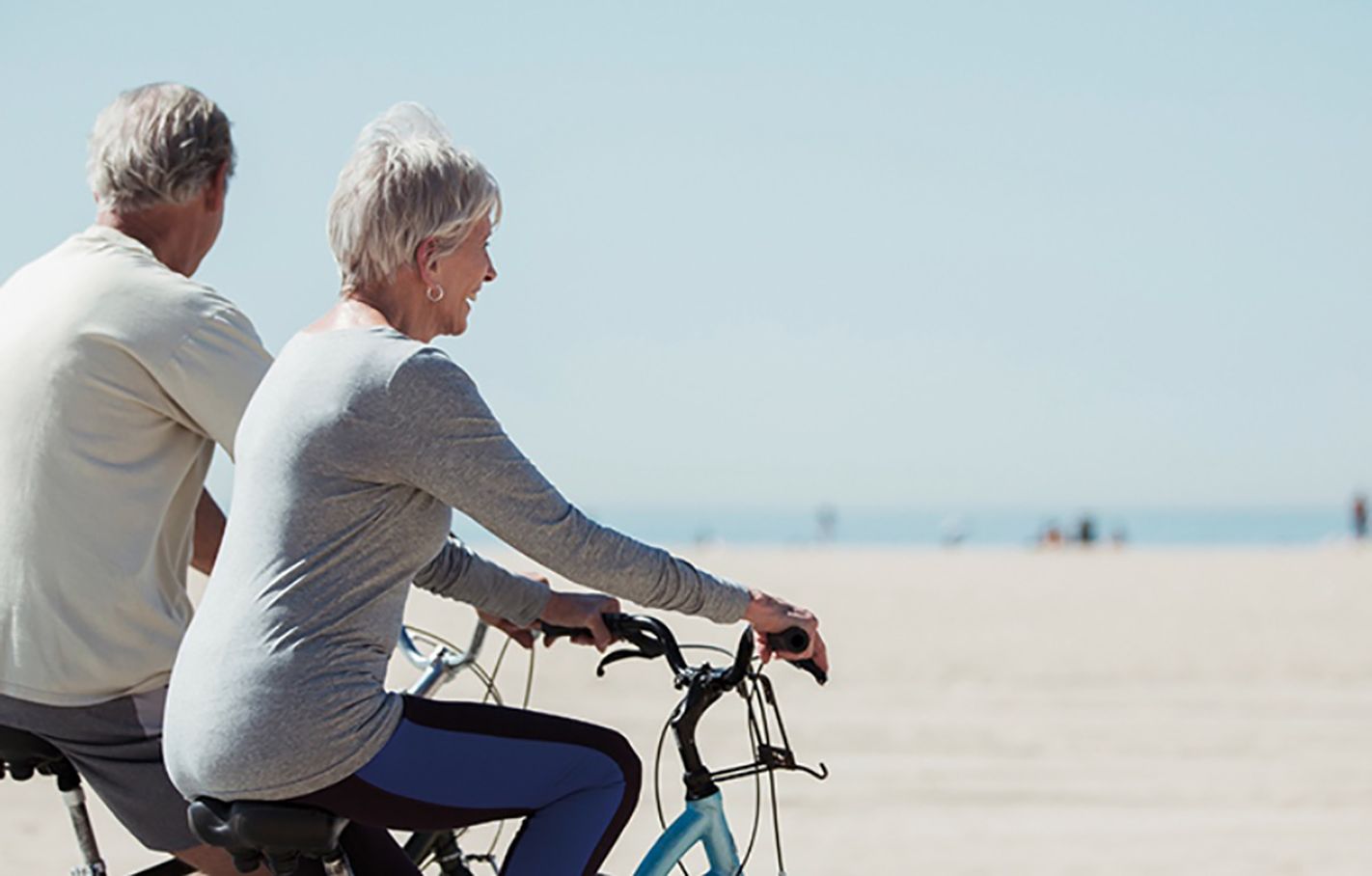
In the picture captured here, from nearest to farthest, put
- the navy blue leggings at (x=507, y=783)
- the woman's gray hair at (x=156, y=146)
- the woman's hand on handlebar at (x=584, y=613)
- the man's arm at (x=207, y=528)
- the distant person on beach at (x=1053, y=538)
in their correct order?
the navy blue leggings at (x=507, y=783) < the woman's gray hair at (x=156, y=146) < the woman's hand on handlebar at (x=584, y=613) < the man's arm at (x=207, y=528) < the distant person on beach at (x=1053, y=538)

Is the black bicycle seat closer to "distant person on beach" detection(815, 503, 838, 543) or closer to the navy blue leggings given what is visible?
the navy blue leggings

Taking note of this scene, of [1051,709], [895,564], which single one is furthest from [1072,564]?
[1051,709]

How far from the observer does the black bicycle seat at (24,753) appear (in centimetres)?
324

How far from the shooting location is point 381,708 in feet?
8.93

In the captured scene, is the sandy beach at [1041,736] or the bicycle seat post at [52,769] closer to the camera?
the bicycle seat post at [52,769]

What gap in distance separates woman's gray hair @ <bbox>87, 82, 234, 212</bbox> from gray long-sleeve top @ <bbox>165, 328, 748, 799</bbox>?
0.70m

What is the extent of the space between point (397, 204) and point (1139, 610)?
18.8m

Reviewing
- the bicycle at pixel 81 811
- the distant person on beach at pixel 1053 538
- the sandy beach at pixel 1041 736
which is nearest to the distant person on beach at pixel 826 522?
the distant person on beach at pixel 1053 538

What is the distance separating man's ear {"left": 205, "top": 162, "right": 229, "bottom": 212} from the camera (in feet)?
11.1

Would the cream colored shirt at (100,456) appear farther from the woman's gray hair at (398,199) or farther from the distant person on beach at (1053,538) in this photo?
the distant person on beach at (1053,538)

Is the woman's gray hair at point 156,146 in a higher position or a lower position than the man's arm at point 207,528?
higher

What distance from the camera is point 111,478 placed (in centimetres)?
318

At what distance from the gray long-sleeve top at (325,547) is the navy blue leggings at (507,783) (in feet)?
0.17

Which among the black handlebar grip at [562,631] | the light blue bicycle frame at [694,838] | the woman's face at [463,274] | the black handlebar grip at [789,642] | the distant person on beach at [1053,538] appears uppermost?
the distant person on beach at [1053,538]
